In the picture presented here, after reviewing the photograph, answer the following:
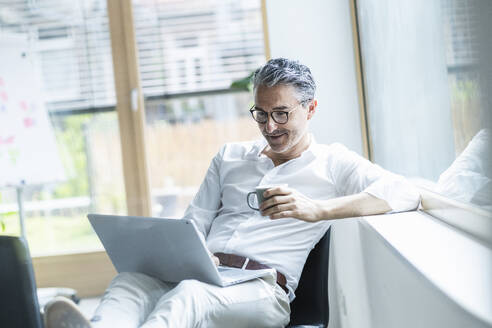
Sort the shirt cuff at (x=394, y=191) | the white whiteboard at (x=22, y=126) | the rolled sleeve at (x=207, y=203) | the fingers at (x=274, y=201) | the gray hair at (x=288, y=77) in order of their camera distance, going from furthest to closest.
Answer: the white whiteboard at (x=22, y=126)
the rolled sleeve at (x=207, y=203)
the gray hair at (x=288, y=77)
the shirt cuff at (x=394, y=191)
the fingers at (x=274, y=201)

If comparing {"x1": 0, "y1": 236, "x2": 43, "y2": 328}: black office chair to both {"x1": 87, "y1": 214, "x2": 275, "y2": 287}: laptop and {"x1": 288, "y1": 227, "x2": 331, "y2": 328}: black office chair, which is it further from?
{"x1": 288, "y1": 227, "x2": 331, "y2": 328}: black office chair

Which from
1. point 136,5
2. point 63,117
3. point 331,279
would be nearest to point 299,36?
point 331,279

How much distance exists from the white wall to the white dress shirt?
19.4 inches

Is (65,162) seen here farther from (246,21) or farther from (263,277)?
(263,277)

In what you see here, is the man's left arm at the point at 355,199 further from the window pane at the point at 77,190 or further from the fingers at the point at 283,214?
the window pane at the point at 77,190

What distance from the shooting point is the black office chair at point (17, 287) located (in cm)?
132

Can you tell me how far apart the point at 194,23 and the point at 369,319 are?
8.30ft

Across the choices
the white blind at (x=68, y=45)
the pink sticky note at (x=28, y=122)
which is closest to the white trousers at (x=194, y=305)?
the pink sticky note at (x=28, y=122)

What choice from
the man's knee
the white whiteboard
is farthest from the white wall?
the white whiteboard

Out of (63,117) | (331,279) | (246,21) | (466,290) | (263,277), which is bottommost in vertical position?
(331,279)

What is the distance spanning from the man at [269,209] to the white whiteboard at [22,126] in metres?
1.87

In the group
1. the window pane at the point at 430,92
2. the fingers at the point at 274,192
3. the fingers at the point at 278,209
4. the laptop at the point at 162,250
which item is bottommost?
the laptop at the point at 162,250

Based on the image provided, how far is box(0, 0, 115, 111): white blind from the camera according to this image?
150 inches

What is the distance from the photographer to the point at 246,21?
3781 mm
